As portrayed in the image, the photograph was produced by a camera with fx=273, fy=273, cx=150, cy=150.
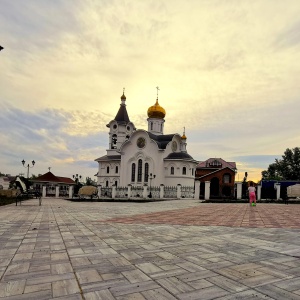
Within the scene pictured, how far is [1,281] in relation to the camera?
9.63 feet

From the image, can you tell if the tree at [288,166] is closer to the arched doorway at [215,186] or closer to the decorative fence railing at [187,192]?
the arched doorway at [215,186]

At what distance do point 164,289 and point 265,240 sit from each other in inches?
132

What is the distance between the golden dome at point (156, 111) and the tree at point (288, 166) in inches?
1406

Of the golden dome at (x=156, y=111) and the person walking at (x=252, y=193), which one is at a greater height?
the golden dome at (x=156, y=111)

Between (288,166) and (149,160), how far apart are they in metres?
42.6

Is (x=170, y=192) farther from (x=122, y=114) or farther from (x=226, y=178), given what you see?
(x=122, y=114)

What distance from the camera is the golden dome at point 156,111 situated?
→ 44719mm

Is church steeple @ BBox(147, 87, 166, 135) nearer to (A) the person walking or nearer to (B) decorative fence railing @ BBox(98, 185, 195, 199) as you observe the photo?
(B) decorative fence railing @ BBox(98, 185, 195, 199)

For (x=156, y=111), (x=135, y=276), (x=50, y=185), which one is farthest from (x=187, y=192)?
(x=135, y=276)

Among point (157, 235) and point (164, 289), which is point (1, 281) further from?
point (157, 235)

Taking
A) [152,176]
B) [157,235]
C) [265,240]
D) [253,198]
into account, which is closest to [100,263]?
[157,235]

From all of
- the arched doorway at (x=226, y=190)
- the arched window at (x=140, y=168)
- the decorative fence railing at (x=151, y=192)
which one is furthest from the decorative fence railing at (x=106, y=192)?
the arched doorway at (x=226, y=190)

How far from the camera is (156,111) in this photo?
4469 cm

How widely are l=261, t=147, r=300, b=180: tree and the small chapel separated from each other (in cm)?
3533
